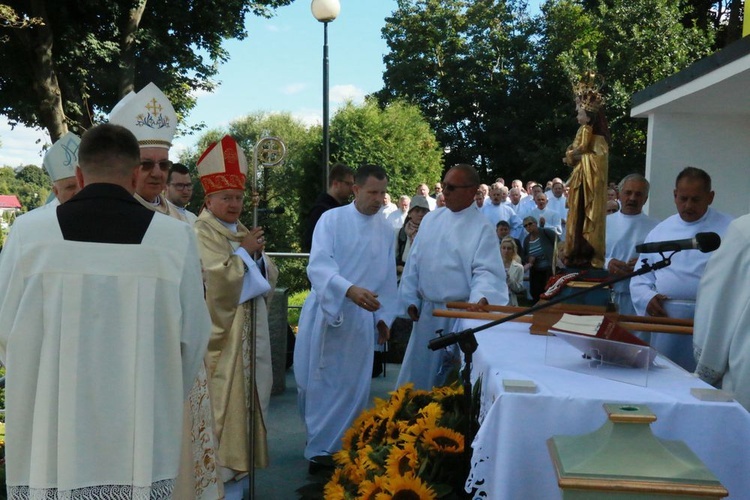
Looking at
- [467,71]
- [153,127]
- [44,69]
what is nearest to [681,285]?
[153,127]

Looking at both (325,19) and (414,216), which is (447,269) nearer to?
(414,216)

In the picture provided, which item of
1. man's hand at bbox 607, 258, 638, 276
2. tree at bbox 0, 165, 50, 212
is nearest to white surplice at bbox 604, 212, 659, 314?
man's hand at bbox 607, 258, 638, 276

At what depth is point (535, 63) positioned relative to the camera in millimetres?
34094

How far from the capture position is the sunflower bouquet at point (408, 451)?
11.1 ft

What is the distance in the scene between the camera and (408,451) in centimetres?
359

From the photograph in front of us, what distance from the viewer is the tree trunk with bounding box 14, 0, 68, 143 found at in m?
16.9

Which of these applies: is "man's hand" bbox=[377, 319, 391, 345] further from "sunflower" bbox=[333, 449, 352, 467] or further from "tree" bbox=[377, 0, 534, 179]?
"tree" bbox=[377, 0, 534, 179]

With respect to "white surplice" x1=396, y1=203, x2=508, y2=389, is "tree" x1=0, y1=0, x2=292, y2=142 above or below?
above

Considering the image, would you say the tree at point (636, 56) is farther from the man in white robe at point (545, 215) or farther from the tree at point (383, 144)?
the man in white robe at point (545, 215)

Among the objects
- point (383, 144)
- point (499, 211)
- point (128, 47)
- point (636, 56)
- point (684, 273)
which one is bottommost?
point (684, 273)

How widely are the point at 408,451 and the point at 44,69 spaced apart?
1591 cm

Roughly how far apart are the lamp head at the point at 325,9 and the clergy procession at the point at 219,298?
15.1ft

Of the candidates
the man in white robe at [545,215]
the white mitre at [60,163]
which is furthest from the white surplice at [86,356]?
the man in white robe at [545,215]

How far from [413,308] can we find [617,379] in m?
2.62
